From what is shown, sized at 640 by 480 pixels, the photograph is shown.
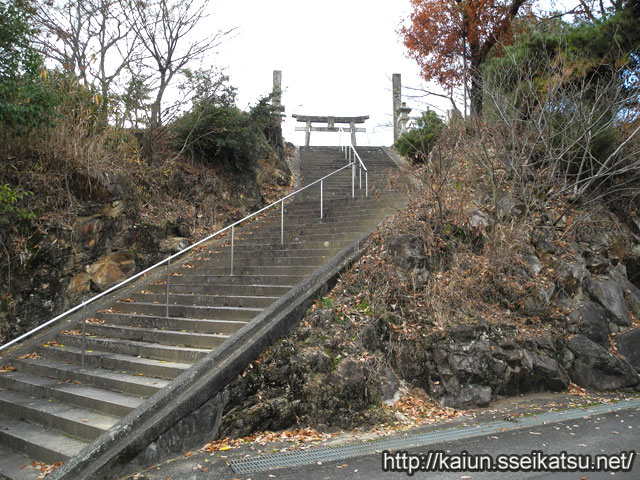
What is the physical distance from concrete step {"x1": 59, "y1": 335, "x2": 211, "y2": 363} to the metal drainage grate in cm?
179

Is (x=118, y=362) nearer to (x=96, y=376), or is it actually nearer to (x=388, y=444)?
(x=96, y=376)

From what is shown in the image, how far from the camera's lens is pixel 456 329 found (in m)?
6.54

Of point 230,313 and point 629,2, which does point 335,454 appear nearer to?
point 230,313

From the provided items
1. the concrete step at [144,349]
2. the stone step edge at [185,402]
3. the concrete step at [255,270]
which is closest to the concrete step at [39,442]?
the stone step edge at [185,402]

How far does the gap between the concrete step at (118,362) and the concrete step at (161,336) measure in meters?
0.38

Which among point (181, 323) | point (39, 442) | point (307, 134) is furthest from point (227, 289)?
point (307, 134)

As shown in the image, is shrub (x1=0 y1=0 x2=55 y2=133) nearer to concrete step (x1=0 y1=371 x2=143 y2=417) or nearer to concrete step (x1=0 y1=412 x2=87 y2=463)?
concrete step (x1=0 y1=371 x2=143 y2=417)

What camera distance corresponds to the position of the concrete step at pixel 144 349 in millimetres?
5941

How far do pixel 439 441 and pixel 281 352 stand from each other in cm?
212

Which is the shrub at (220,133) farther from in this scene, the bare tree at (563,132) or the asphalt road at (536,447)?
the asphalt road at (536,447)

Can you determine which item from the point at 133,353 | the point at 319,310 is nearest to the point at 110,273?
the point at 133,353

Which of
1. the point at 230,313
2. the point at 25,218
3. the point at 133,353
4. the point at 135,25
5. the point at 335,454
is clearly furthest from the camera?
the point at 135,25

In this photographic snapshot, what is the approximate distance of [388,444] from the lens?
4.91 meters

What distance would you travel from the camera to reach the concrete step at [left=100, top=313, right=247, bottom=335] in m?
6.52
